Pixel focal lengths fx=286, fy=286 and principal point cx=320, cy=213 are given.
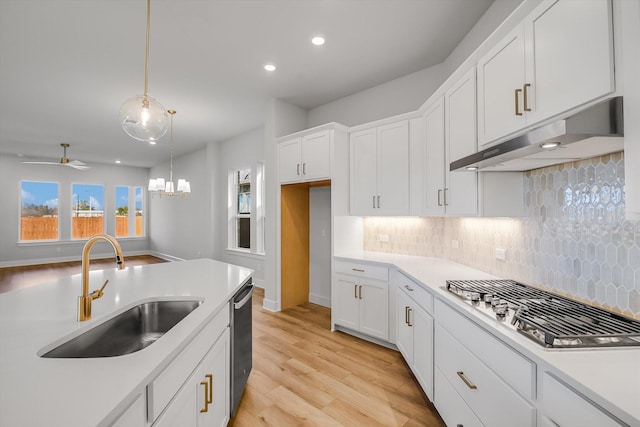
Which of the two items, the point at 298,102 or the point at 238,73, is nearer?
the point at 238,73

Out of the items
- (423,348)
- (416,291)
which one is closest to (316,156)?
(416,291)

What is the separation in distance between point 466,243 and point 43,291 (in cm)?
321

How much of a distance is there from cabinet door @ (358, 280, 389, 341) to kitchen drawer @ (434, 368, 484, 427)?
3.28ft

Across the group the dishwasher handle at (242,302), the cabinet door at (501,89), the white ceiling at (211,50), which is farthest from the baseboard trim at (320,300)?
the cabinet door at (501,89)

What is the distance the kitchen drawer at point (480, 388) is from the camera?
116 cm

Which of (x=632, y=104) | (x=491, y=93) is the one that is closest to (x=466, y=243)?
(x=491, y=93)

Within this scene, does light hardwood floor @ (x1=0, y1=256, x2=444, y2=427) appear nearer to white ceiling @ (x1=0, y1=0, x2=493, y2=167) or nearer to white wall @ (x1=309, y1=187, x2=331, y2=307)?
white wall @ (x1=309, y1=187, x2=331, y2=307)

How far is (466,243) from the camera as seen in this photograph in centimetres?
269

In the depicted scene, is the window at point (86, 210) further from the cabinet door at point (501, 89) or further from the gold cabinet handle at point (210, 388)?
the cabinet door at point (501, 89)

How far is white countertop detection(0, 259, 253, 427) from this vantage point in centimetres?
69

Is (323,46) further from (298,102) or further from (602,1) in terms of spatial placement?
(602,1)

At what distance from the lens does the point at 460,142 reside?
85.8 inches

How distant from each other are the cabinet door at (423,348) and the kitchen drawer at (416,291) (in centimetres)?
6

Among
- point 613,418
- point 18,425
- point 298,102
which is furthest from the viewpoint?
point 298,102
